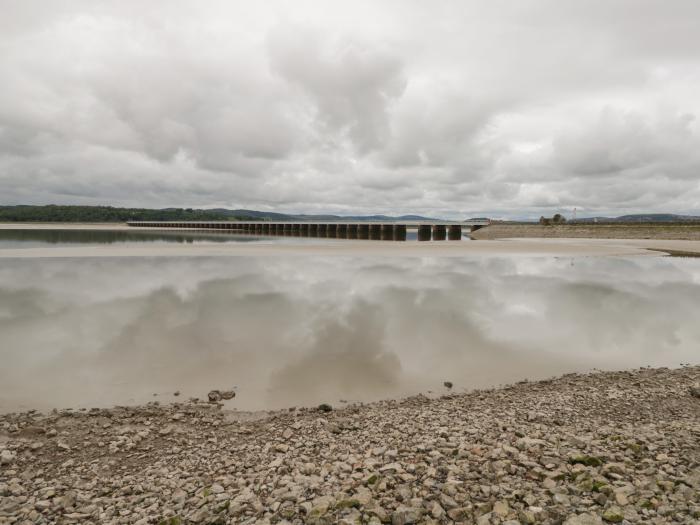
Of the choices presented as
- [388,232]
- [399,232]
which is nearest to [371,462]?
[388,232]

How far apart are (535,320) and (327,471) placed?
11.7 meters

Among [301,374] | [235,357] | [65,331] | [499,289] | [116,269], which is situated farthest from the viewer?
[116,269]

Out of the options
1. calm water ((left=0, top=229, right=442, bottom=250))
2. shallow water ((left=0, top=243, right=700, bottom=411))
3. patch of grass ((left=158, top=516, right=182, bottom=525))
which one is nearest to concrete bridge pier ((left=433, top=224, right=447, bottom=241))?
calm water ((left=0, top=229, right=442, bottom=250))

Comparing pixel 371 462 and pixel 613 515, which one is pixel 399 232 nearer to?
pixel 371 462

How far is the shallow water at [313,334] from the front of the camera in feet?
29.2

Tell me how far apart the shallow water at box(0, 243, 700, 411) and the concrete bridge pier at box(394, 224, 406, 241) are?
5756 cm

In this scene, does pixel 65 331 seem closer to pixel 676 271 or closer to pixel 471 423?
pixel 471 423

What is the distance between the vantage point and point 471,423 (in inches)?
259

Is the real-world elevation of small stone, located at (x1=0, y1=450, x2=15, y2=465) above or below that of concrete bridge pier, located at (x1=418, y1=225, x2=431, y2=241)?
below

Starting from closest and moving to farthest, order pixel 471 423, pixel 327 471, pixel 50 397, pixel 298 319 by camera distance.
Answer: pixel 327 471 → pixel 471 423 → pixel 50 397 → pixel 298 319

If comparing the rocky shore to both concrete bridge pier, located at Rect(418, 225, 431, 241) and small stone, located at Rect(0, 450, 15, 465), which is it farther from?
concrete bridge pier, located at Rect(418, 225, 431, 241)

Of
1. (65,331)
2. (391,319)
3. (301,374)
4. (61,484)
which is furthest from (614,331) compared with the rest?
(65,331)

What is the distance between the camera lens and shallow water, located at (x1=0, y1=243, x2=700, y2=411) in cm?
891

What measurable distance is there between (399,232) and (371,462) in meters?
79.3
